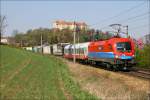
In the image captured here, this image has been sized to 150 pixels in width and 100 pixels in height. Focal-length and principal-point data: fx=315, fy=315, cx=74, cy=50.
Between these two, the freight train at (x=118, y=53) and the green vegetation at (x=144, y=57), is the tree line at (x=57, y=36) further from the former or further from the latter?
the freight train at (x=118, y=53)

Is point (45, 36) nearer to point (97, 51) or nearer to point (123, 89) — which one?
point (97, 51)

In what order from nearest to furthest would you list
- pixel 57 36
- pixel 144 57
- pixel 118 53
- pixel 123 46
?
pixel 118 53
pixel 123 46
pixel 144 57
pixel 57 36

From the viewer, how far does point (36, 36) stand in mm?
132500

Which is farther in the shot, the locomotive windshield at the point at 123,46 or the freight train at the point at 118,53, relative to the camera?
the locomotive windshield at the point at 123,46

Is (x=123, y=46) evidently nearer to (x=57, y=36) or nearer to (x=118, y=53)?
(x=118, y=53)

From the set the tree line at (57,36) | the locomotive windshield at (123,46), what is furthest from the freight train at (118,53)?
the tree line at (57,36)

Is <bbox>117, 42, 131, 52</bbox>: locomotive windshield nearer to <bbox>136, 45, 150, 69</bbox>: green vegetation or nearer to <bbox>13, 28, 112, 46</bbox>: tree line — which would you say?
<bbox>136, 45, 150, 69</bbox>: green vegetation

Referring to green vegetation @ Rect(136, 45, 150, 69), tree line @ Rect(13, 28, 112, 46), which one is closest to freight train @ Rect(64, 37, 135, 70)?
green vegetation @ Rect(136, 45, 150, 69)

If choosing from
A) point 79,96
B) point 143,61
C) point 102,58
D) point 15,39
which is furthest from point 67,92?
point 15,39

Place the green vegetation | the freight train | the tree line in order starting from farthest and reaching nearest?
the tree line, the green vegetation, the freight train

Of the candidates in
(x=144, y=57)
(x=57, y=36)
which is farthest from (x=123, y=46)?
(x=57, y=36)

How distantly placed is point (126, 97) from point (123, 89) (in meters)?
1.85

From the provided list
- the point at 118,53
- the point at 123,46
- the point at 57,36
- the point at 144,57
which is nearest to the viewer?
the point at 118,53

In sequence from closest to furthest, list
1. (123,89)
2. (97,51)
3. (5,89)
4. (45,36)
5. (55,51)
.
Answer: (123,89)
(5,89)
(97,51)
(55,51)
(45,36)
